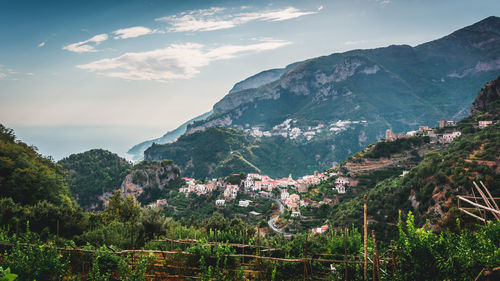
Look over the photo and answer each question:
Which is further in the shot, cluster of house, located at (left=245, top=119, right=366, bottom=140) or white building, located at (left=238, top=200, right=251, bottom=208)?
cluster of house, located at (left=245, top=119, right=366, bottom=140)

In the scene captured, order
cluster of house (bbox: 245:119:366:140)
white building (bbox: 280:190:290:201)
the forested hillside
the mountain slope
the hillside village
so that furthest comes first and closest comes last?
cluster of house (bbox: 245:119:366:140), white building (bbox: 280:190:290:201), the hillside village, the mountain slope, the forested hillside

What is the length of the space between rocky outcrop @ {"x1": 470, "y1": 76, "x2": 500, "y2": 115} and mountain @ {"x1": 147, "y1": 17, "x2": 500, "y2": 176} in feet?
213

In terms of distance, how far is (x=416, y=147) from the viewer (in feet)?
123

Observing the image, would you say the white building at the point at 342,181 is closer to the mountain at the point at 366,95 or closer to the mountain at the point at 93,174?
the mountain at the point at 93,174

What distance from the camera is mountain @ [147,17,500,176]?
372ft

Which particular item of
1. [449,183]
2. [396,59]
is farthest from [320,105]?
[449,183]

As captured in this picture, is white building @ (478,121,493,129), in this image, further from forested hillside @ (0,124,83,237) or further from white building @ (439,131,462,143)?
forested hillside @ (0,124,83,237)

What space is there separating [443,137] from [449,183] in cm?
2325

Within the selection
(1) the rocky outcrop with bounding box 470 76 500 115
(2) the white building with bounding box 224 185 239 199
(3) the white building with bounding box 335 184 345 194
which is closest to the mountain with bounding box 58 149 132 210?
(2) the white building with bounding box 224 185 239 199

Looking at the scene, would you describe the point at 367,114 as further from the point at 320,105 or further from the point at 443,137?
the point at 443,137

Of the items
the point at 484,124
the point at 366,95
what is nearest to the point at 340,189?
the point at 484,124

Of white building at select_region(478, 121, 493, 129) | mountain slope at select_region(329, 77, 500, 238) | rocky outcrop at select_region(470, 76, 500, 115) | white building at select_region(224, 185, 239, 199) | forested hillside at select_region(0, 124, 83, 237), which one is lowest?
white building at select_region(224, 185, 239, 199)

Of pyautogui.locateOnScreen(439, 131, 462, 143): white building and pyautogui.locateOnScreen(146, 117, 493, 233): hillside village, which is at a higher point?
pyautogui.locateOnScreen(439, 131, 462, 143): white building

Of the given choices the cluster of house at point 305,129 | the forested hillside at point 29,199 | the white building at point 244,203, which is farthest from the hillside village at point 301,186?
the cluster of house at point 305,129
